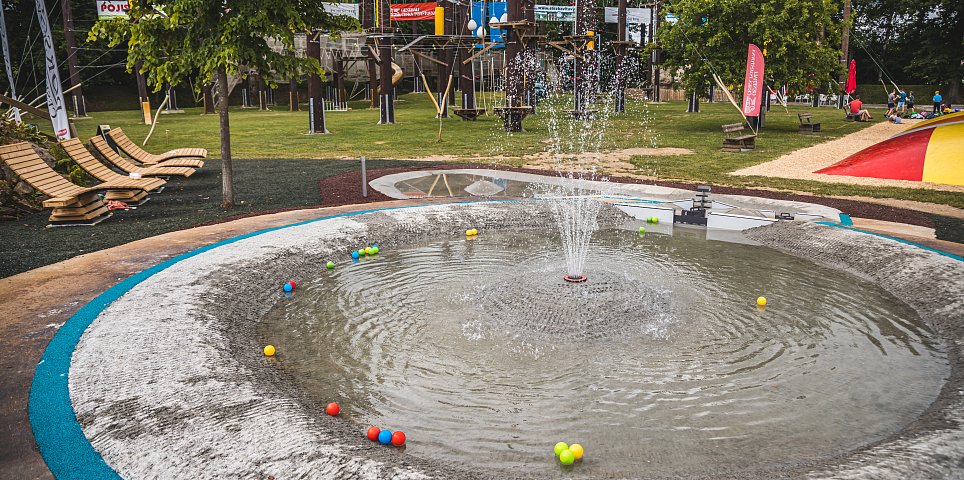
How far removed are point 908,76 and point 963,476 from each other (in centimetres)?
5029

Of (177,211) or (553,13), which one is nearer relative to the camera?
(177,211)

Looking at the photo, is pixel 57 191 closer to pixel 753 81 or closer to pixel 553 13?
pixel 753 81

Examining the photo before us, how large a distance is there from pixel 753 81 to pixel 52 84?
17.9 metres

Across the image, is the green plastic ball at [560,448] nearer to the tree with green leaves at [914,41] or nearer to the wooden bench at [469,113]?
the wooden bench at [469,113]

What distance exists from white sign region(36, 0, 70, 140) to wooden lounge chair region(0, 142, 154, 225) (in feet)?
12.9

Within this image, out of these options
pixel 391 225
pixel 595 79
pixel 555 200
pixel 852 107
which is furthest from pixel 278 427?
pixel 595 79

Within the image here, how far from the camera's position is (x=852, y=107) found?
96.9 feet

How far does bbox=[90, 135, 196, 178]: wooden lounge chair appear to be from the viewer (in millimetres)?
13633

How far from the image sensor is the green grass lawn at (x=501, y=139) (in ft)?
49.6

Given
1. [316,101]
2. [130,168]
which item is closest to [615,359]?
[130,168]

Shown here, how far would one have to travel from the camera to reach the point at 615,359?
553 centimetres

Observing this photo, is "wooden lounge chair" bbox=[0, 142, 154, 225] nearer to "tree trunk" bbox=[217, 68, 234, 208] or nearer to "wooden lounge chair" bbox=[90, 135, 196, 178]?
"tree trunk" bbox=[217, 68, 234, 208]

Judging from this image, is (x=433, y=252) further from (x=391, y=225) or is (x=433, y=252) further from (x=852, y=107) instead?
(x=852, y=107)

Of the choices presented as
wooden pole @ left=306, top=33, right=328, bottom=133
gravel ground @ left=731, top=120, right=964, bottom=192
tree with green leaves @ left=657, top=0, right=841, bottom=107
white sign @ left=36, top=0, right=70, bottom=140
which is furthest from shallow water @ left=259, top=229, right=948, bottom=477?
wooden pole @ left=306, top=33, right=328, bottom=133
